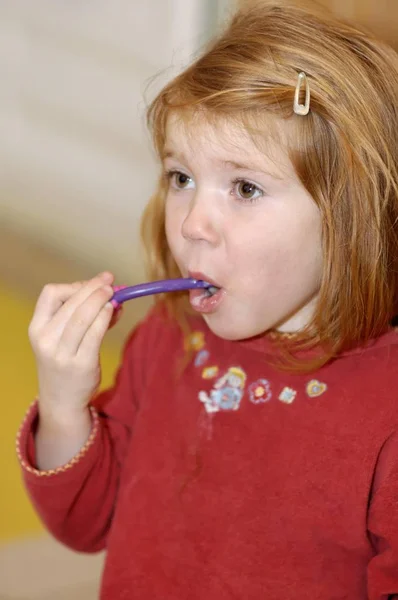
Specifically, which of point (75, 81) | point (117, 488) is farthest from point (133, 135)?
point (117, 488)

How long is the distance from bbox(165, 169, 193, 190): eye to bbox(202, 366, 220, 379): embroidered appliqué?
0.65 feet

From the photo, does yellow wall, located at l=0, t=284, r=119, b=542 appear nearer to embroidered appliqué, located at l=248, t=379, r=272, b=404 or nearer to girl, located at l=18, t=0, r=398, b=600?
girl, located at l=18, t=0, r=398, b=600

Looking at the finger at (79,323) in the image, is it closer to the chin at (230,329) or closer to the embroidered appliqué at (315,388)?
the chin at (230,329)

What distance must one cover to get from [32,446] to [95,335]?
0.57 feet

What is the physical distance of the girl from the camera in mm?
824

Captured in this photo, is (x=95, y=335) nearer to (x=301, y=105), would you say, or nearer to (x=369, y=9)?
(x=301, y=105)

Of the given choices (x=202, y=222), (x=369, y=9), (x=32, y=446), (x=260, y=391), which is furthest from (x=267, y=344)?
(x=369, y=9)

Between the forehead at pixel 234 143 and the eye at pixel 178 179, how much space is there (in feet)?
0.15

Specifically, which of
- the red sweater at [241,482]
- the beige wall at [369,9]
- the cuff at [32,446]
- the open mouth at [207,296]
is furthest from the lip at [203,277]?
the beige wall at [369,9]

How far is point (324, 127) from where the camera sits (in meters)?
0.82

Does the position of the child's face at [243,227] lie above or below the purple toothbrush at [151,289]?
above

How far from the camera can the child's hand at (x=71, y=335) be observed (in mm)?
901

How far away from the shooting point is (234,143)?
0.83m

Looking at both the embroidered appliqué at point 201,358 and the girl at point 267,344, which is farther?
the embroidered appliqué at point 201,358
